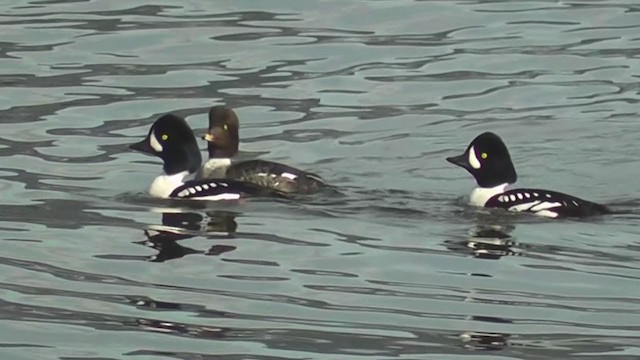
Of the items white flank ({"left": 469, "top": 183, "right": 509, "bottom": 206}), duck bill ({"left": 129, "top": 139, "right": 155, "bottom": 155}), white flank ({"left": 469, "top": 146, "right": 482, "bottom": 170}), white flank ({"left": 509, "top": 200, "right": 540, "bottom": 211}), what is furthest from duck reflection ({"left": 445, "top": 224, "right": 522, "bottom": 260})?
duck bill ({"left": 129, "top": 139, "right": 155, "bottom": 155})

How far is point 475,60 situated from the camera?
21.6 m

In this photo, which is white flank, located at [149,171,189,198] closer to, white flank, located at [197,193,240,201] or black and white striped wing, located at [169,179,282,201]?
black and white striped wing, located at [169,179,282,201]

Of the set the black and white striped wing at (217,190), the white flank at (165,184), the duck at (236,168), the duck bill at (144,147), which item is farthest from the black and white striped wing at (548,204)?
the duck bill at (144,147)

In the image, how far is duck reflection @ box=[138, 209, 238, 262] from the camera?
13.8m

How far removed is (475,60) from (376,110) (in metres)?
2.43

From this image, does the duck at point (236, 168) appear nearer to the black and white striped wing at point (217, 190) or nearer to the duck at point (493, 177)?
the black and white striped wing at point (217, 190)

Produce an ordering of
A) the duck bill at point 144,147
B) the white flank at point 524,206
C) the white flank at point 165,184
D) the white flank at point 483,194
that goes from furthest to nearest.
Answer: the duck bill at point 144,147 < the white flank at point 165,184 < the white flank at point 483,194 < the white flank at point 524,206

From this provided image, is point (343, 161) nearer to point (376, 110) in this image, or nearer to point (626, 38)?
point (376, 110)

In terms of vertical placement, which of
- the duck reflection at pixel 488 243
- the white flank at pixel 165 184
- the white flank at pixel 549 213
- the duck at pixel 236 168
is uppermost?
the duck at pixel 236 168

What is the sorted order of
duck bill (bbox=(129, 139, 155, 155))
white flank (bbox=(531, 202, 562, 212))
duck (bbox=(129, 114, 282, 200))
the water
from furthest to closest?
duck bill (bbox=(129, 139, 155, 155))
duck (bbox=(129, 114, 282, 200))
white flank (bbox=(531, 202, 562, 212))
the water

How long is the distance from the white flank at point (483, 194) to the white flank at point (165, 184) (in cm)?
237

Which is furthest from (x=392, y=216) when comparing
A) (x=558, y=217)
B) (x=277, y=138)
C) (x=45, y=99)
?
(x=45, y=99)

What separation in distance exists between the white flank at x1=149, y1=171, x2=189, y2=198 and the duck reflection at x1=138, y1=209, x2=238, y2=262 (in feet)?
1.69

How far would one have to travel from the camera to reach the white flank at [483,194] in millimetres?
15664
